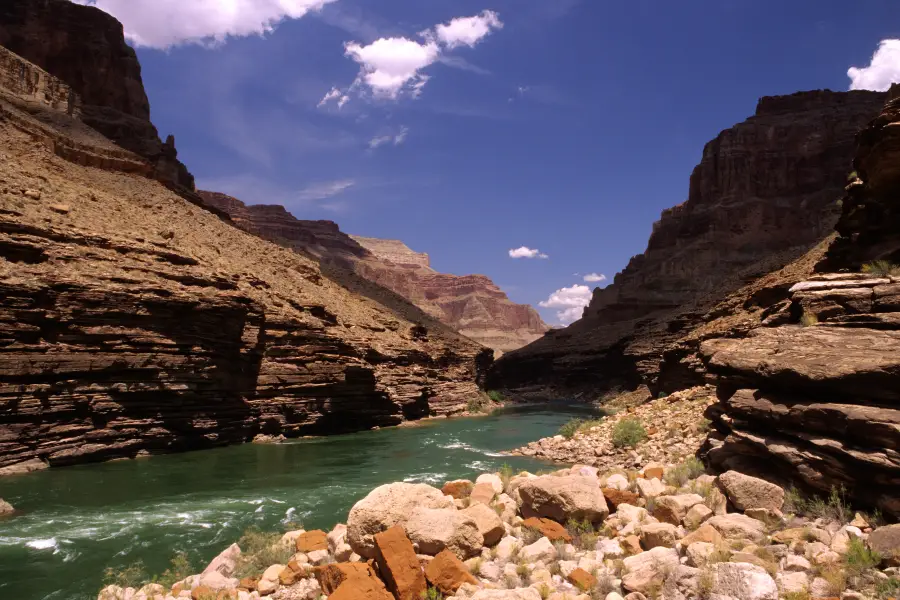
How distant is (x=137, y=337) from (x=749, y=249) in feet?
286

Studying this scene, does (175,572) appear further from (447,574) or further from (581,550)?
(581,550)

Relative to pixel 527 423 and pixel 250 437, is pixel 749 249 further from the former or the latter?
pixel 250 437

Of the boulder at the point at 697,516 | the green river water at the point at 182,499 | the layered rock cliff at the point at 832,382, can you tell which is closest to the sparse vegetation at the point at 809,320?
the layered rock cliff at the point at 832,382

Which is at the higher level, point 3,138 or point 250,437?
point 3,138

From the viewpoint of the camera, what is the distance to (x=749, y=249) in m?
83.6

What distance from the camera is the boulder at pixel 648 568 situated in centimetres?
502

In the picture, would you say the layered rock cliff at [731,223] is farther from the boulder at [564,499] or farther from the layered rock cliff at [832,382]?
the boulder at [564,499]

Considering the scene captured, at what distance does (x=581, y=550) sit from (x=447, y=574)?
1769mm

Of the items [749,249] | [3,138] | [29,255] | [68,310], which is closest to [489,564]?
[68,310]

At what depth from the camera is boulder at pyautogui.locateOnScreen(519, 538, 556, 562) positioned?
6.03 meters

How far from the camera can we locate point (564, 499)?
7176 millimetres

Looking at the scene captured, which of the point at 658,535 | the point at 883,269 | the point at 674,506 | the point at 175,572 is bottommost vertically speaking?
the point at 175,572

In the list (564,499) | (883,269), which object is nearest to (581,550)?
(564,499)

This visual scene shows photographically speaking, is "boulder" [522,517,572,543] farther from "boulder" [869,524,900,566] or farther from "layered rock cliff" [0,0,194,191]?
"layered rock cliff" [0,0,194,191]
